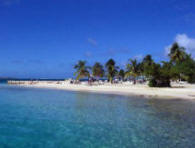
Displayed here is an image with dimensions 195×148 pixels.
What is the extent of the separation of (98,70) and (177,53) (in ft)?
90.2

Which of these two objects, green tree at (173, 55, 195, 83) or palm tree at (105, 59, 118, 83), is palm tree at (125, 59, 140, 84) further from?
green tree at (173, 55, 195, 83)

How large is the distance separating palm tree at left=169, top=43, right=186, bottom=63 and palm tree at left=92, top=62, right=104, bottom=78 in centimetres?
2484

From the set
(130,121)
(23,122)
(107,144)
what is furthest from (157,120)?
(23,122)

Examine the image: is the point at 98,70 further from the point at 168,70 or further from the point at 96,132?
the point at 96,132

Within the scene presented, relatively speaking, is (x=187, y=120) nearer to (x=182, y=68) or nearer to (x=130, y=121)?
(x=130, y=121)

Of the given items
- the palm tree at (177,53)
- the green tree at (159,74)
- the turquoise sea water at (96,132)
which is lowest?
the turquoise sea water at (96,132)

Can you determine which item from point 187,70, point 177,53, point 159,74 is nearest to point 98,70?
point 177,53

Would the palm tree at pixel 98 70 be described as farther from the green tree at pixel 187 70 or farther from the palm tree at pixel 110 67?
the green tree at pixel 187 70

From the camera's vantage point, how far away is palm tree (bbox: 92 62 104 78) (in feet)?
236

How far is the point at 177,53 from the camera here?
193 feet

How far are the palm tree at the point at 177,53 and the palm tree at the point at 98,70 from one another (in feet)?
81.5

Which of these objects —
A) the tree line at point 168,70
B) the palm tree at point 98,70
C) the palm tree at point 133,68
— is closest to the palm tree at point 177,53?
the tree line at point 168,70

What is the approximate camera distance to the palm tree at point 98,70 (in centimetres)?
7199

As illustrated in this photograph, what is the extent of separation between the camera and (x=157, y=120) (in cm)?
1348
